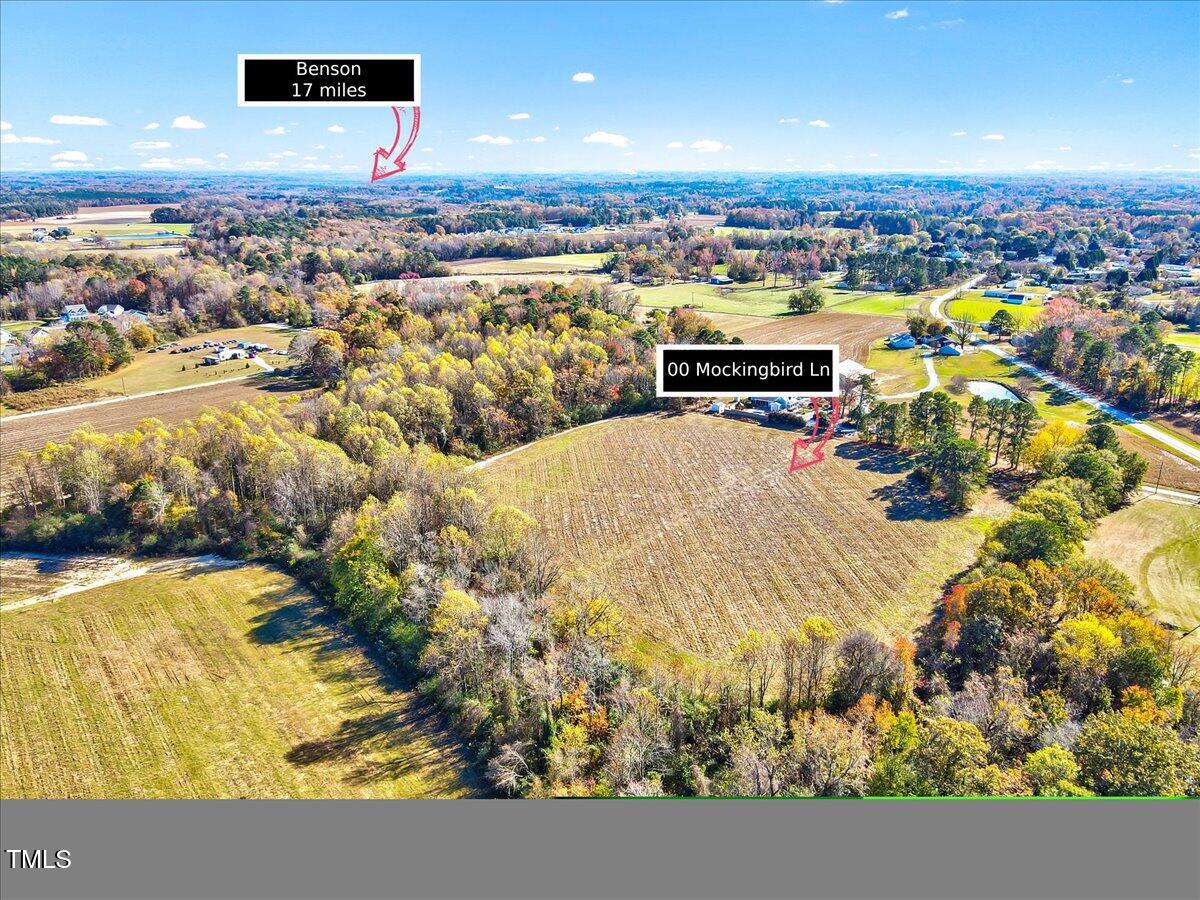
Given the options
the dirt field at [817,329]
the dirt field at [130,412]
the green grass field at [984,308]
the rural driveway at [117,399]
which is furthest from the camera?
the dirt field at [817,329]

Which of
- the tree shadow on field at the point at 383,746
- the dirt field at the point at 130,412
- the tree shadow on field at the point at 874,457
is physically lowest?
the tree shadow on field at the point at 383,746

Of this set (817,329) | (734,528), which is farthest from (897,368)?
(734,528)

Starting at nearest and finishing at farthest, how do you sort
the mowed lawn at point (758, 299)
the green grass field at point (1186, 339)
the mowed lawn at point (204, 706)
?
the mowed lawn at point (204, 706) → the green grass field at point (1186, 339) → the mowed lawn at point (758, 299)

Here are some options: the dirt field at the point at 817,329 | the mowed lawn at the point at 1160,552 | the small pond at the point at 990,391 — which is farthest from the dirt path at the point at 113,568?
the dirt field at the point at 817,329

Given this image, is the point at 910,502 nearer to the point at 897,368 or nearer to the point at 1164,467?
the point at 1164,467

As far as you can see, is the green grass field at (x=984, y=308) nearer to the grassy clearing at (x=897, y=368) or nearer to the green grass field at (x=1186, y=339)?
the green grass field at (x=1186, y=339)

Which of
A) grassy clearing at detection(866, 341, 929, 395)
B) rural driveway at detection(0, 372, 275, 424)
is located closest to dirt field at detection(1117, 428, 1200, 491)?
grassy clearing at detection(866, 341, 929, 395)
